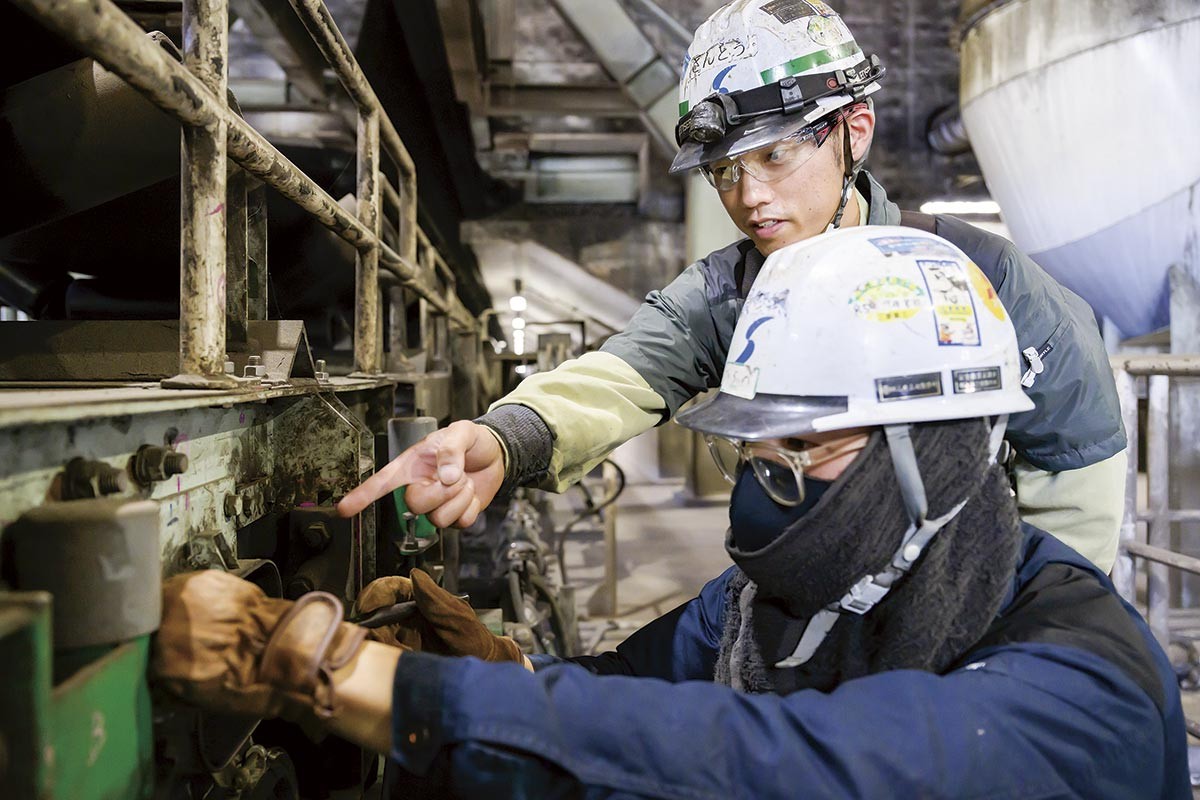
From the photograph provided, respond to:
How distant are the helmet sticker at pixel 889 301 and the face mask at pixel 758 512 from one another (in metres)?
0.27

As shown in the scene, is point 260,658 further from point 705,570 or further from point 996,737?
point 705,570

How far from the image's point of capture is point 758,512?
122 cm

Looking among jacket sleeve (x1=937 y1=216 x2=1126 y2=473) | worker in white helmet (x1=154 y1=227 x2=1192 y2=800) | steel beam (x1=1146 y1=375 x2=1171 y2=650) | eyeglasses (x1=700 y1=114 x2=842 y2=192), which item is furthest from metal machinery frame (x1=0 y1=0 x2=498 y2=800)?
steel beam (x1=1146 y1=375 x2=1171 y2=650)

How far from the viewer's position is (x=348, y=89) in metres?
2.41

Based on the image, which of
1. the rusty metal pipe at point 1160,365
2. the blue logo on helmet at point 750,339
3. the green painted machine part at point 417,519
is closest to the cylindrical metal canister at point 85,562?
the blue logo on helmet at point 750,339

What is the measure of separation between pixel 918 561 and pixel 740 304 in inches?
38.3

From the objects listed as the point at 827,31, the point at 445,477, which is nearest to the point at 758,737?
the point at 445,477

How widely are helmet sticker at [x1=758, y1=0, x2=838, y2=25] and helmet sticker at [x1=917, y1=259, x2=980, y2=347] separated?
0.98 m

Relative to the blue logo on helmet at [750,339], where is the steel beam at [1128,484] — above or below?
below

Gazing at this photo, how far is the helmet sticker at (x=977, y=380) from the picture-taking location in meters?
1.18

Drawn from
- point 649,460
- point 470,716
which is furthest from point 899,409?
point 649,460

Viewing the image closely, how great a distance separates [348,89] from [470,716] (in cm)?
212

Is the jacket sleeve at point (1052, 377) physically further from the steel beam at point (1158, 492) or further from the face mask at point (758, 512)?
the steel beam at point (1158, 492)

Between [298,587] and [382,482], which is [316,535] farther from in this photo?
[382,482]
